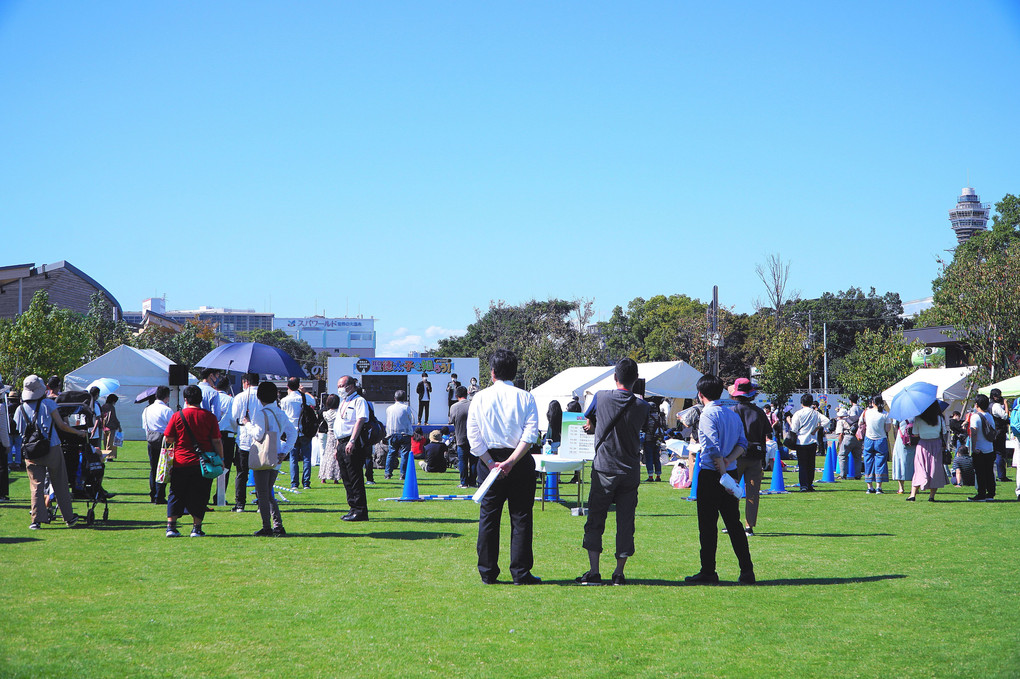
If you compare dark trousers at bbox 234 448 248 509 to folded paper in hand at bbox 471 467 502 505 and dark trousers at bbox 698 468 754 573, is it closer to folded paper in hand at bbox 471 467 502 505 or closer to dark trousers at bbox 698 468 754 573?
folded paper in hand at bbox 471 467 502 505

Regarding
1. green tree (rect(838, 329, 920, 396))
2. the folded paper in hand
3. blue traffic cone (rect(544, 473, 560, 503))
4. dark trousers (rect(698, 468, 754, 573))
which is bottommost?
blue traffic cone (rect(544, 473, 560, 503))

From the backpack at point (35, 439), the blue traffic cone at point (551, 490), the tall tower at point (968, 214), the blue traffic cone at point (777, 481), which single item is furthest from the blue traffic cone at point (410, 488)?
the tall tower at point (968, 214)

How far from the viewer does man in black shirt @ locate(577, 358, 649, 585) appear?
7.67m

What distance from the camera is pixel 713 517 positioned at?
25.9 feet

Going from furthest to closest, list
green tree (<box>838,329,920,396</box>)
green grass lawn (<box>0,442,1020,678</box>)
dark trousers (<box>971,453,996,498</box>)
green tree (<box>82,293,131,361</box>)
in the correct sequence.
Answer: green tree (<box>82,293,131,361</box>), green tree (<box>838,329,920,396</box>), dark trousers (<box>971,453,996,498</box>), green grass lawn (<box>0,442,1020,678</box>)

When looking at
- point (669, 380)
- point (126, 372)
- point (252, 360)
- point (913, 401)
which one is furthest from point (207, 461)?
point (126, 372)

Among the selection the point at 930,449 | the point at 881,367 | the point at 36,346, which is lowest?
the point at 930,449

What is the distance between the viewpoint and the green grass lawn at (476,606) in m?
5.43

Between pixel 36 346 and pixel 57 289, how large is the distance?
961 inches

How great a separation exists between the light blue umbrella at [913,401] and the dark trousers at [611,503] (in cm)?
849

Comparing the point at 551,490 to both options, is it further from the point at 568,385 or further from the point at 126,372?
the point at 126,372

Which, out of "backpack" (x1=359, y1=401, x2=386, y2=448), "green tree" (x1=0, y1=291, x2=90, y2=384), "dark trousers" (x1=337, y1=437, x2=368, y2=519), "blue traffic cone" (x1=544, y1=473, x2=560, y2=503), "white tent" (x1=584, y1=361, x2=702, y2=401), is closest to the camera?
"dark trousers" (x1=337, y1=437, x2=368, y2=519)

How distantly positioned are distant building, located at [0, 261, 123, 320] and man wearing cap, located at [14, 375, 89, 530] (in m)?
35.2

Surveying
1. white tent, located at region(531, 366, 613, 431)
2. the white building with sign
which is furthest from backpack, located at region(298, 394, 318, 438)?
the white building with sign
